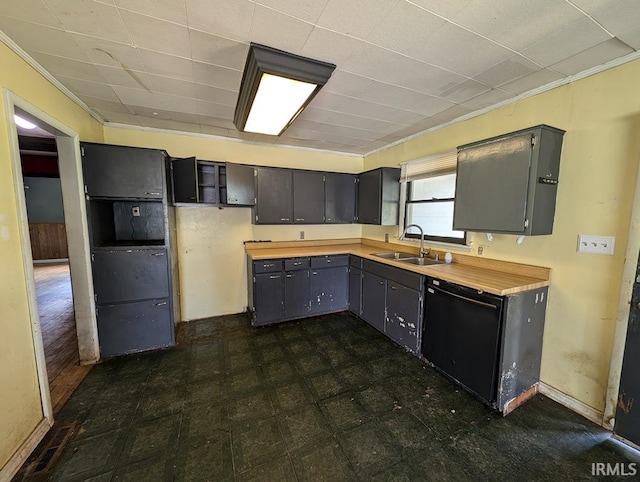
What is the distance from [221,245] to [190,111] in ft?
5.57

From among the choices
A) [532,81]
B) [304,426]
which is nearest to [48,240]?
[304,426]

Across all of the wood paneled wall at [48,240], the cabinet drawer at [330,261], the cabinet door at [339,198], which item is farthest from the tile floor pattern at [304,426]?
the wood paneled wall at [48,240]

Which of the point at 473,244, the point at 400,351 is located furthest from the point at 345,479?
the point at 473,244

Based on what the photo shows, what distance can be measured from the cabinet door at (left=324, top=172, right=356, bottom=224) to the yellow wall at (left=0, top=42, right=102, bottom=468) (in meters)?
3.04

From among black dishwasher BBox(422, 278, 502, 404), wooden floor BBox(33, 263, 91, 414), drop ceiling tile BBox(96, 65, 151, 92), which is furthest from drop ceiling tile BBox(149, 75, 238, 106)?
wooden floor BBox(33, 263, 91, 414)

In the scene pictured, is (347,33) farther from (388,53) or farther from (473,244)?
(473,244)

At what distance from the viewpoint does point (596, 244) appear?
6.04 ft

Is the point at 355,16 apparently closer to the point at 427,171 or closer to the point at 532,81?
the point at 532,81

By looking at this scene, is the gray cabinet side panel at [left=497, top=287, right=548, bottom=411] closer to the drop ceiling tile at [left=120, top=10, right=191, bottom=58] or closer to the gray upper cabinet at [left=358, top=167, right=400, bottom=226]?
the gray upper cabinet at [left=358, top=167, right=400, bottom=226]

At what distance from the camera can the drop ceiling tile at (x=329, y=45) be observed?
1.53 meters

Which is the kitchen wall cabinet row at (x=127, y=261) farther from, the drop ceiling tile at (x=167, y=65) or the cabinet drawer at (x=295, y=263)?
the cabinet drawer at (x=295, y=263)

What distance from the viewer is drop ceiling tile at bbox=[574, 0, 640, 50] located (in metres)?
1.28

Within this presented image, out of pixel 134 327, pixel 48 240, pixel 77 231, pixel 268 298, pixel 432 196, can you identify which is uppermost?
pixel 432 196

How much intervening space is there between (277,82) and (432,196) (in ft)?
7.55
